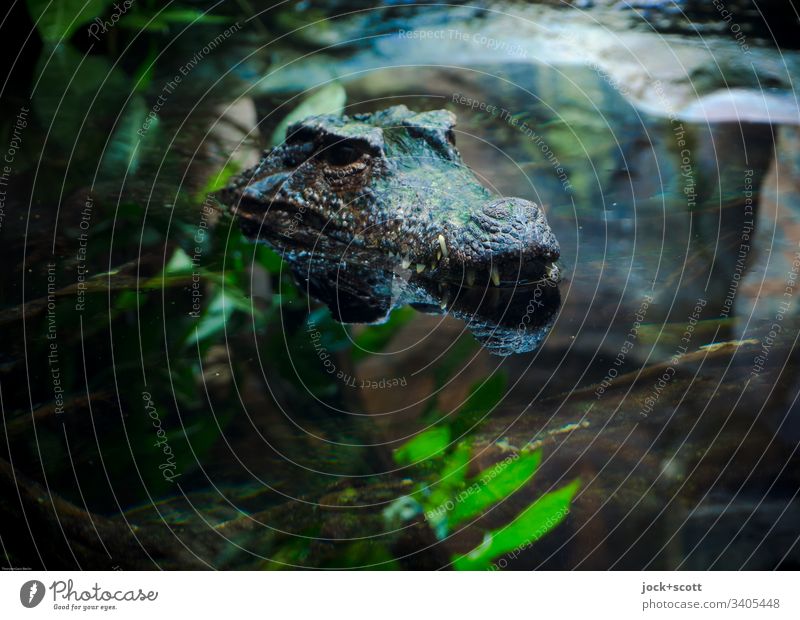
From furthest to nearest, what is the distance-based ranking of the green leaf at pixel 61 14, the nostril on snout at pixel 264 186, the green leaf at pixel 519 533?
the nostril on snout at pixel 264 186
the green leaf at pixel 61 14
the green leaf at pixel 519 533

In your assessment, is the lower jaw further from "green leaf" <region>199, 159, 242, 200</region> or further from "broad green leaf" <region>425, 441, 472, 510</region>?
"green leaf" <region>199, 159, 242, 200</region>

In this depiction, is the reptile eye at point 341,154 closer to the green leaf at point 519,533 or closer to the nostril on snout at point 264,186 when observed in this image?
the nostril on snout at point 264,186

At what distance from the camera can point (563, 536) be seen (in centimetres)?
185

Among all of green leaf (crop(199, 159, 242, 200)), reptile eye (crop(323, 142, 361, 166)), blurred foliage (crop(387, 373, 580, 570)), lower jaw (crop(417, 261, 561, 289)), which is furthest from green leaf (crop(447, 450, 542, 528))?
green leaf (crop(199, 159, 242, 200))

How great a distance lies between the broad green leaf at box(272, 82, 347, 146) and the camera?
9.66 feet

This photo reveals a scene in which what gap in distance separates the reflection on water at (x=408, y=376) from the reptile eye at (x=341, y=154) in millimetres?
456

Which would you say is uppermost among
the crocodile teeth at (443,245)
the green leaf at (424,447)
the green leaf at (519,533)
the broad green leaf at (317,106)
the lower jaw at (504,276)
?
the broad green leaf at (317,106)

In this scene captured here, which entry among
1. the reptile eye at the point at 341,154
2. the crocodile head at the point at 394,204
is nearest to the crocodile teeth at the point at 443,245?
the crocodile head at the point at 394,204

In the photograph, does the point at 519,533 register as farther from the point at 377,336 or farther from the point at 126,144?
the point at 126,144

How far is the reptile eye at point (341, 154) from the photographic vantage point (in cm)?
278

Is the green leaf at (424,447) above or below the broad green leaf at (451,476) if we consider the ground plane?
above

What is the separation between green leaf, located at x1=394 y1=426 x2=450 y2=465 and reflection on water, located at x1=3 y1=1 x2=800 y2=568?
38 mm

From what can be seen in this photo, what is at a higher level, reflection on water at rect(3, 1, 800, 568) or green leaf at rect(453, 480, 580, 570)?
reflection on water at rect(3, 1, 800, 568)

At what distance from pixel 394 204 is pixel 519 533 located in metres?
1.28
